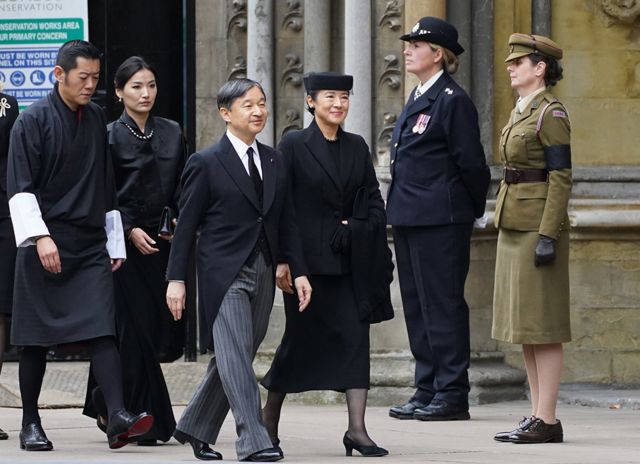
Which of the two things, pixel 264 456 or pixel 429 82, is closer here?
pixel 264 456

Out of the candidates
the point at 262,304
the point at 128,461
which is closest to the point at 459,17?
the point at 262,304

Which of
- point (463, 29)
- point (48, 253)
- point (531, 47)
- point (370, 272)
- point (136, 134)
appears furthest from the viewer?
point (463, 29)

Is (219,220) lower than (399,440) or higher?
higher

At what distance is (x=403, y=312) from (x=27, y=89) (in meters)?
2.99

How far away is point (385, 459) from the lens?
8.03m

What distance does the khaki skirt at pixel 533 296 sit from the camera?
8648 mm


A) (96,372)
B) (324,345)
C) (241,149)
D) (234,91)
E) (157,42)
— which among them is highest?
(157,42)

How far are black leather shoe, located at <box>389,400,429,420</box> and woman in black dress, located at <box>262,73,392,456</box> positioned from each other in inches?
66.1

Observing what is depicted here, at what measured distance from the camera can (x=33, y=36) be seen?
11797mm

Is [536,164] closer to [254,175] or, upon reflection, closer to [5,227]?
[254,175]

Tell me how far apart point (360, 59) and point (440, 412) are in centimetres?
229

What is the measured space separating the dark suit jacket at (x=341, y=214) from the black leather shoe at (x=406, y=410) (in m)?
1.70

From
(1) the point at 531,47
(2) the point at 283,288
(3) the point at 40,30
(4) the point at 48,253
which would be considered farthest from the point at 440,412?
(3) the point at 40,30

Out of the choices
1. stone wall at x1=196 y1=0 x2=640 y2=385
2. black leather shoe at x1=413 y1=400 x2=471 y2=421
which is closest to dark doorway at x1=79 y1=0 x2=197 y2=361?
stone wall at x1=196 y1=0 x2=640 y2=385
